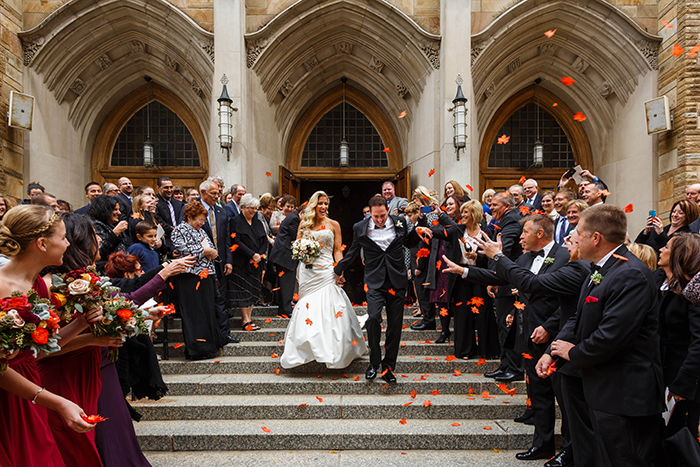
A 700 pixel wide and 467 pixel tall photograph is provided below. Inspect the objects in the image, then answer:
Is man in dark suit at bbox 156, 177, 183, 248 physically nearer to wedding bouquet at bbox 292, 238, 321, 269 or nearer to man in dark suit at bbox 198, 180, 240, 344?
man in dark suit at bbox 198, 180, 240, 344

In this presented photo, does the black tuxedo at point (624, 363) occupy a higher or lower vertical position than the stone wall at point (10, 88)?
lower

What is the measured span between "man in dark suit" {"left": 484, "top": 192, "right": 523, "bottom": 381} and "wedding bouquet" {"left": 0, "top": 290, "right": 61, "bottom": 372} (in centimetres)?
448

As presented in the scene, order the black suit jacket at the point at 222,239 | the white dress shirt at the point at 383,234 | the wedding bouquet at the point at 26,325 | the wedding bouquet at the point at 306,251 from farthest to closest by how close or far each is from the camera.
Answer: the black suit jacket at the point at 222,239 < the wedding bouquet at the point at 306,251 < the white dress shirt at the point at 383,234 < the wedding bouquet at the point at 26,325

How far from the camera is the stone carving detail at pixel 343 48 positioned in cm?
1171

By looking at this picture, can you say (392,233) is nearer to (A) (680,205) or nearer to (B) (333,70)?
(A) (680,205)

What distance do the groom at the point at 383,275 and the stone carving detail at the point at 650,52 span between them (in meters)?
8.02

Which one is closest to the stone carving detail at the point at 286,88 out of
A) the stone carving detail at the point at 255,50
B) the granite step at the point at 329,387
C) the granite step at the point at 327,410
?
the stone carving detail at the point at 255,50

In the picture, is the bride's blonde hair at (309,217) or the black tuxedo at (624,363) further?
the bride's blonde hair at (309,217)

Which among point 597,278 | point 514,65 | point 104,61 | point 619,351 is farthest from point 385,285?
point 104,61

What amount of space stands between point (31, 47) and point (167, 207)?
6370 mm

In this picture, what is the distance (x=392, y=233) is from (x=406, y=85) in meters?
6.74

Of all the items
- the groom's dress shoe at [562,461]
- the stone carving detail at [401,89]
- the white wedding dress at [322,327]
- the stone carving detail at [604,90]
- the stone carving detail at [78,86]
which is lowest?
the groom's dress shoe at [562,461]

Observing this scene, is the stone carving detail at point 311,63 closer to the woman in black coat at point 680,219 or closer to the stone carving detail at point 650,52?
the stone carving detail at point 650,52

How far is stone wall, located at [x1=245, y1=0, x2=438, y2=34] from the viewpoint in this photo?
35.4 ft
